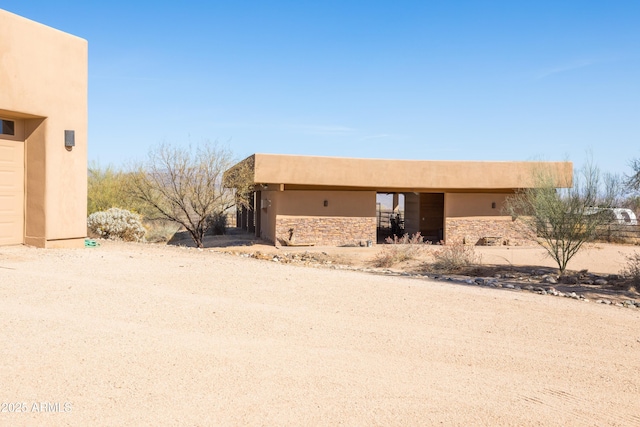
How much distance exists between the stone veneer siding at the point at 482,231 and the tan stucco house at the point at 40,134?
17892mm

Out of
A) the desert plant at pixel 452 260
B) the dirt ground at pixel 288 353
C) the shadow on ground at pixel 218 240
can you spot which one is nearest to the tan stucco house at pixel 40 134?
the dirt ground at pixel 288 353

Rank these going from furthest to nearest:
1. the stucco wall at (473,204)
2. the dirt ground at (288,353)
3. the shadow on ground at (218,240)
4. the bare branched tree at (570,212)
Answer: the stucco wall at (473,204) < the shadow on ground at (218,240) < the bare branched tree at (570,212) < the dirt ground at (288,353)

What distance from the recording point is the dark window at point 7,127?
36.2 feet

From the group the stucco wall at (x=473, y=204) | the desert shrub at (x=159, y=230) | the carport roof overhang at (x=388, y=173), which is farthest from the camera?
the desert shrub at (x=159, y=230)

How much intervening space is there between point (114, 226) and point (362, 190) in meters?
10.3

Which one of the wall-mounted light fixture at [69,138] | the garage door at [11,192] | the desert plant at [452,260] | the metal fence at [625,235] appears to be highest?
the wall-mounted light fixture at [69,138]

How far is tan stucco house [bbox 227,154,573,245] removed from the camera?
2341 cm

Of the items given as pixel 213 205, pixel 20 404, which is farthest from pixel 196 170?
pixel 20 404

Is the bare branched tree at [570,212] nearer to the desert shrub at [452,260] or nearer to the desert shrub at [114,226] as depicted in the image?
the desert shrub at [452,260]

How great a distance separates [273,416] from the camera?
4363mm

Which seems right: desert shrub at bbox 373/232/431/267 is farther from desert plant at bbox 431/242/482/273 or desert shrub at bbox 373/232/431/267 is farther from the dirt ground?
the dirt ground

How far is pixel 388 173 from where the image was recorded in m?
24.2

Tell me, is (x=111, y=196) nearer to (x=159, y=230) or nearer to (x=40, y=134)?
(x=159, y=230)

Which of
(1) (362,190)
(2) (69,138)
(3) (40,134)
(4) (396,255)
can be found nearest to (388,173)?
(1) (362,190)
